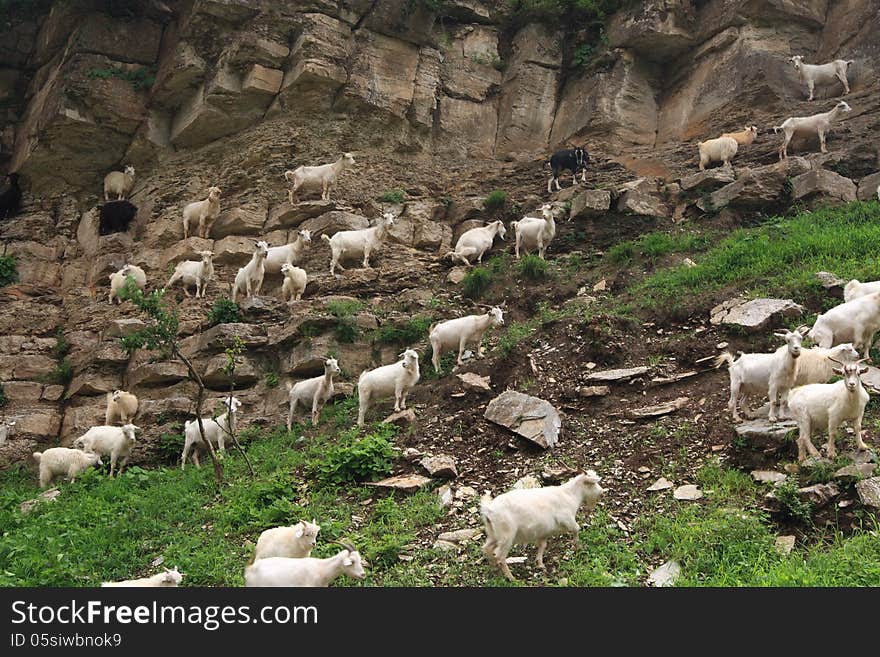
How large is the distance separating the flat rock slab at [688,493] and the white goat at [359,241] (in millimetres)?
12091

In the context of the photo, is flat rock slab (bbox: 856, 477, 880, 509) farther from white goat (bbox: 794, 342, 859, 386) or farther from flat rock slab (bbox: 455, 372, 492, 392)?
flat rock slab (bbox: 455, 372, 492, 392)

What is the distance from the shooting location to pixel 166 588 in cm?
715

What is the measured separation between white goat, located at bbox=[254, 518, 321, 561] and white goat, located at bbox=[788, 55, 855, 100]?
21.5 meters

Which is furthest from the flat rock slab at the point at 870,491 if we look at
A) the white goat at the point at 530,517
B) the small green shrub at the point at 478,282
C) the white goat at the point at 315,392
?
the small green shrub at the point at 478,282

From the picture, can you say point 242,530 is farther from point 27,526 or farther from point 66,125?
point 66,125

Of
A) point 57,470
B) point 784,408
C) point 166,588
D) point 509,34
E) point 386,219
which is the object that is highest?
point 509,34

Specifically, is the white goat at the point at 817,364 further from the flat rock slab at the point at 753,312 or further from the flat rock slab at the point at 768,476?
the flat rock slab at the point at 753,312

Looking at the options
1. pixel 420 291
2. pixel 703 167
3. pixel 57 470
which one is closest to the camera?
pixel 57 470

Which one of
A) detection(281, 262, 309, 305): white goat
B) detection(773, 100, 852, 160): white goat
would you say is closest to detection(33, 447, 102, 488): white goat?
detection(281, 262, 309, 305): white goat

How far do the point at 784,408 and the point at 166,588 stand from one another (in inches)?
303

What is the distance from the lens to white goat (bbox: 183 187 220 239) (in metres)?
22.8

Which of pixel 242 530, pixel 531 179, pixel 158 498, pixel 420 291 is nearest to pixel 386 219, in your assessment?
pixel 420 291

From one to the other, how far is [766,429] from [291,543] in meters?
5.88

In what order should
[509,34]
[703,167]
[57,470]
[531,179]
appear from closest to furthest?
[57,470], [703,167], [531,179], [509,34]
